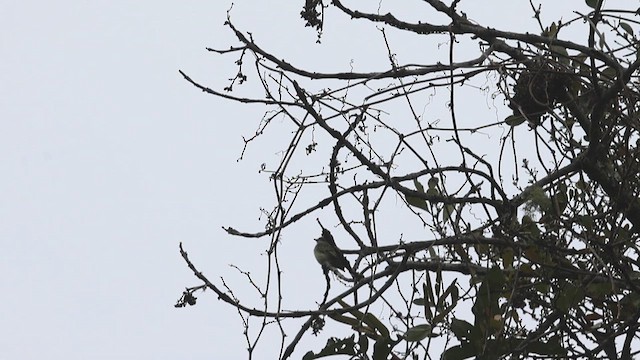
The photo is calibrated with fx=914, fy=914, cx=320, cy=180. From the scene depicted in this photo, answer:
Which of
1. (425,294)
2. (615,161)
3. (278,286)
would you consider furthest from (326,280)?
(615,161)

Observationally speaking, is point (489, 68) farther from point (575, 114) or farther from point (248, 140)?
point (248, 140)

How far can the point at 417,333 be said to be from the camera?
1.88 meters

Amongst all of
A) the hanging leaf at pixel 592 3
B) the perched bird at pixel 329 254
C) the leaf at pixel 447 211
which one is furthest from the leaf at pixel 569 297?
the hanging leaf at pixel 592 3

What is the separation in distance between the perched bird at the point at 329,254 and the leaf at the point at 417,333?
18 cm

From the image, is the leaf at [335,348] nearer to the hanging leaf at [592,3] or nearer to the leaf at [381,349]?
the leaf at [381,349]

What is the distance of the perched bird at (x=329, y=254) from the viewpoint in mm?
1923

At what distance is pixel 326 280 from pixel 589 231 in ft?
2.01

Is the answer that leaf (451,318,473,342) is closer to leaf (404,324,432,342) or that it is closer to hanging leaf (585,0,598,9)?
leaf (404,324,432,342)

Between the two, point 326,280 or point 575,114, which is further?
point 575,114

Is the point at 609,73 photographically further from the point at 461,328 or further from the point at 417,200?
the point at 461,328

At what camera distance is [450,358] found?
1841 mm

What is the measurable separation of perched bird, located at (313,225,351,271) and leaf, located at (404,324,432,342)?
0.60 feet

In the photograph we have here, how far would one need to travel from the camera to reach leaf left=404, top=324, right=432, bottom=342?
1879 mm

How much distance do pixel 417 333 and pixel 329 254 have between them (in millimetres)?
245
